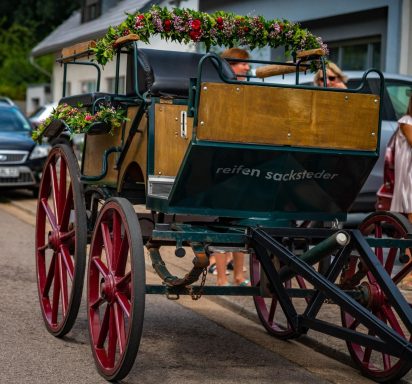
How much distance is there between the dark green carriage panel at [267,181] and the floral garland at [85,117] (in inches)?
35.9

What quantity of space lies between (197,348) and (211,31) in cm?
207

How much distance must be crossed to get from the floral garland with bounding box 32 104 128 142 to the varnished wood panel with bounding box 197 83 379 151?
106 centimetres

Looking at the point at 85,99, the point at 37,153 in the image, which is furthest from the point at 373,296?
the point at 37,153

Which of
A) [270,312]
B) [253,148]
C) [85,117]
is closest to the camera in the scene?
[253,148]

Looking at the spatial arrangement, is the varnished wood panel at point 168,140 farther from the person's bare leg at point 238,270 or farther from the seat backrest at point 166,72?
the person's bare leg at point 238,270

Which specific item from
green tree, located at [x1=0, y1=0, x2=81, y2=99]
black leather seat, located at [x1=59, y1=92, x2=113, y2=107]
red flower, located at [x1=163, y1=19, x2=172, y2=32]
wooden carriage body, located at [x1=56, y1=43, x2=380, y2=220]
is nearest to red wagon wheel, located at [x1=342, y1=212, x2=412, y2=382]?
wooden carriage body, located at [x1=56, y1=43, x2=380, y2=220]

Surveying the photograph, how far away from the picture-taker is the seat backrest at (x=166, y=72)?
6.25 m

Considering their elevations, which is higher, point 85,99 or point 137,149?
point 85,99

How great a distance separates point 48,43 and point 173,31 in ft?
98.6

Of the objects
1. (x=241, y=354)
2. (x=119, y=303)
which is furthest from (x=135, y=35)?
(x=241, y=354)

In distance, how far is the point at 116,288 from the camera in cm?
532

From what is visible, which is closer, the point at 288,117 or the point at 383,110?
the point at 288,117

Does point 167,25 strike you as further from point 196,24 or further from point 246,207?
point 246,207

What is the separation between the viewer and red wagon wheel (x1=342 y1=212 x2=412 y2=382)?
541 centimetres
